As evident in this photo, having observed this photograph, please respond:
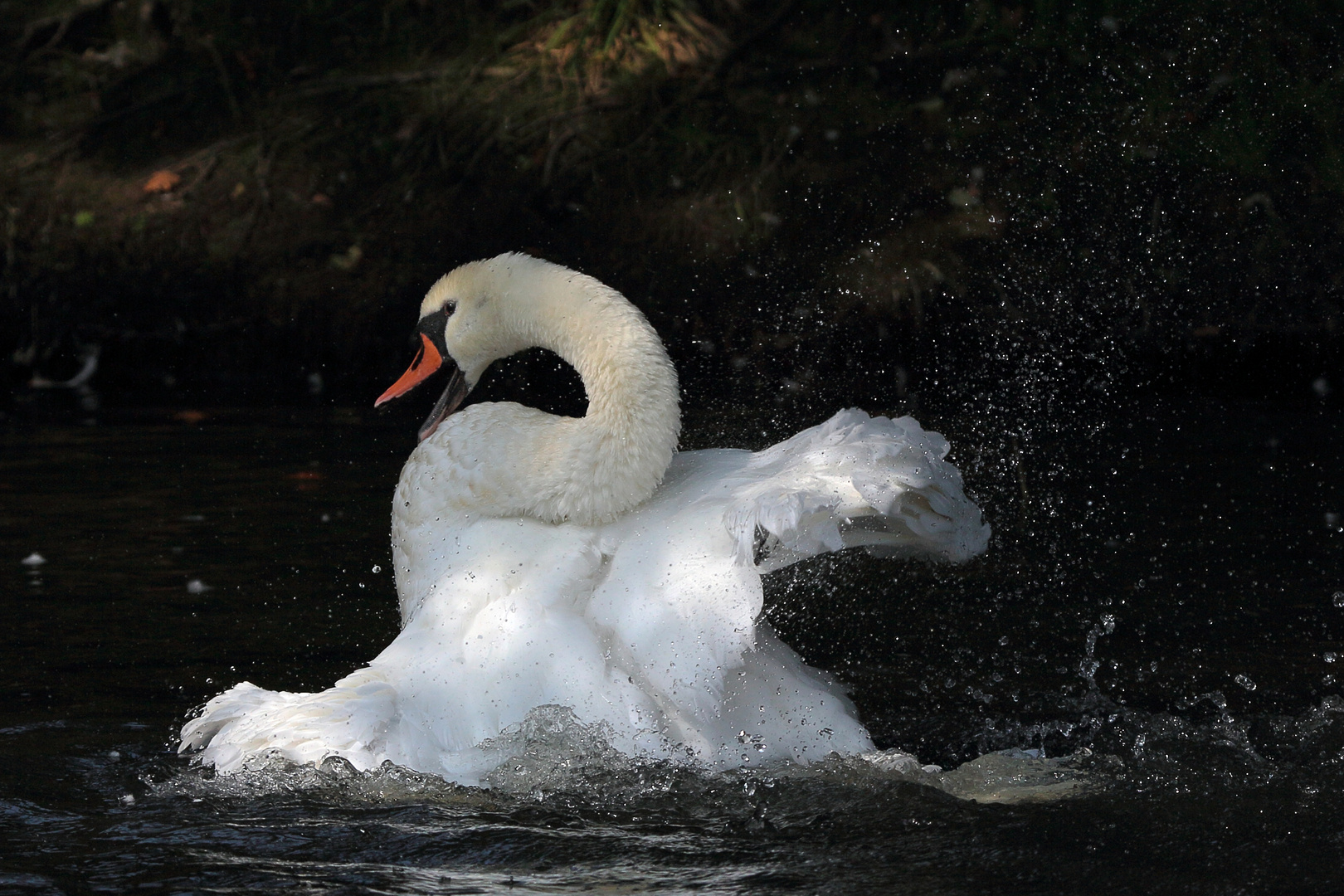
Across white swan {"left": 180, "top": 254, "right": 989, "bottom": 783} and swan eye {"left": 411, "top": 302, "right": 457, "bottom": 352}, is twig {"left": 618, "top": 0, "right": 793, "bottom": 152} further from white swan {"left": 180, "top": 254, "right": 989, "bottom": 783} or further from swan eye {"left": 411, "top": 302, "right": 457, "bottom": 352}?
white swan {"left": 180, "top": 254, "right": 989, "bottom": 783}

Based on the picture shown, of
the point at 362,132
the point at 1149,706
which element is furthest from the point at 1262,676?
the point at 362,132

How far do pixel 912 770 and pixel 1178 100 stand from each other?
7674mm

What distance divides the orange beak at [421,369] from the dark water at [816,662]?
0.80m

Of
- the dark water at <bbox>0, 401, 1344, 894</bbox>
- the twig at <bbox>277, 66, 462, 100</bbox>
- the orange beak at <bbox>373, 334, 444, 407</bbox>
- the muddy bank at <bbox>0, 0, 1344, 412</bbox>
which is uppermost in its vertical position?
the twig at <bbox>277, 66, 462, 100</bbox>

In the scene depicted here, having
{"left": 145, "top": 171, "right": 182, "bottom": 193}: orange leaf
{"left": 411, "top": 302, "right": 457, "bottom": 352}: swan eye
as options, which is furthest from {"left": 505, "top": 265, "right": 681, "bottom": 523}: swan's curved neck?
{"left": 145, "top": 171, "right": 182, "bottom": 193}: orange leaf

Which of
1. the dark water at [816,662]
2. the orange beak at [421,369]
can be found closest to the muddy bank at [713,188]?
the dark water at [816,662]

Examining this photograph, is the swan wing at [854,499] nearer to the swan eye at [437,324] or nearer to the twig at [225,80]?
the swan eye at [437,324]

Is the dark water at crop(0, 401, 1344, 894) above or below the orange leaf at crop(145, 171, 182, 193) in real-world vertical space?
below

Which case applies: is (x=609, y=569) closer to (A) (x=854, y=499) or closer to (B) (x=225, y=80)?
(A) (x=854, y=499)

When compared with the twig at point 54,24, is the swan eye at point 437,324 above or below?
below

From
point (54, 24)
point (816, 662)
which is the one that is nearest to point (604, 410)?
point (816, 662)

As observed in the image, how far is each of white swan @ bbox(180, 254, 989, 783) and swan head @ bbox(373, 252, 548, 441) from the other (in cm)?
19

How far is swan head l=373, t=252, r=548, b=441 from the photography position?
4.55 m

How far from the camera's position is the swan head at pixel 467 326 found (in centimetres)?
455
